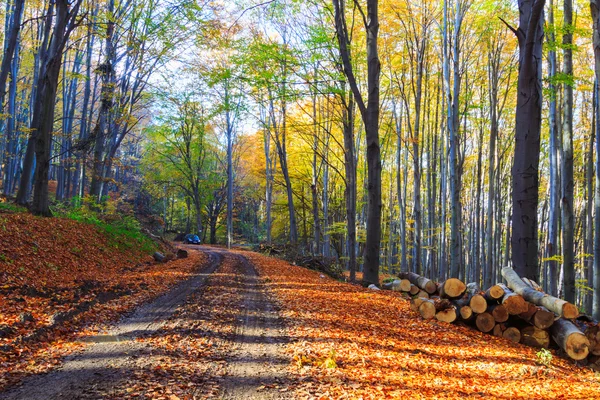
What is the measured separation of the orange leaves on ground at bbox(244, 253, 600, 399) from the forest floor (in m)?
0.02

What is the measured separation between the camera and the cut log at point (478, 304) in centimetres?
642

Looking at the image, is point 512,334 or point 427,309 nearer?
point 512,334

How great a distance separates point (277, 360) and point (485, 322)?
4.05m

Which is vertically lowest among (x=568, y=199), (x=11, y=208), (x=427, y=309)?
(x=427, y=309)

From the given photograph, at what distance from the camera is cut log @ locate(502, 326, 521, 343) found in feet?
20.1

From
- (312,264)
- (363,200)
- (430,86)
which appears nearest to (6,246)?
(312,264)

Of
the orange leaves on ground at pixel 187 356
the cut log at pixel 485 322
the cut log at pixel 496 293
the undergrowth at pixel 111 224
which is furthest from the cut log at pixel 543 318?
the undergrowth at pixel 111 224

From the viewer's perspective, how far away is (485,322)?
21.2 feet

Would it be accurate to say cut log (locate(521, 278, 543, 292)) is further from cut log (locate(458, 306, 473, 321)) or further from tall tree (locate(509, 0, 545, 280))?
cut log (locate(458, 306, 473, 321))

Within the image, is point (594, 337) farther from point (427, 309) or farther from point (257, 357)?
point (257, 357)

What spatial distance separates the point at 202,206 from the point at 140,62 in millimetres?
21886

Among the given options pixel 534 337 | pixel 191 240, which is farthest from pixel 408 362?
pixel 191 240

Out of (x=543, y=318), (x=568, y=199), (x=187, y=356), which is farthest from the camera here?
(x=568, y=199)

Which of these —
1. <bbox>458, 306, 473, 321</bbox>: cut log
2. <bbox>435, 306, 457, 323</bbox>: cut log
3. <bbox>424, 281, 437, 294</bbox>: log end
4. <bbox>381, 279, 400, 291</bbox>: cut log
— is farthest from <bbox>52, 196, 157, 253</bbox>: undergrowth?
<bbox>458, 306, 473, 321</bbox>: cut log
